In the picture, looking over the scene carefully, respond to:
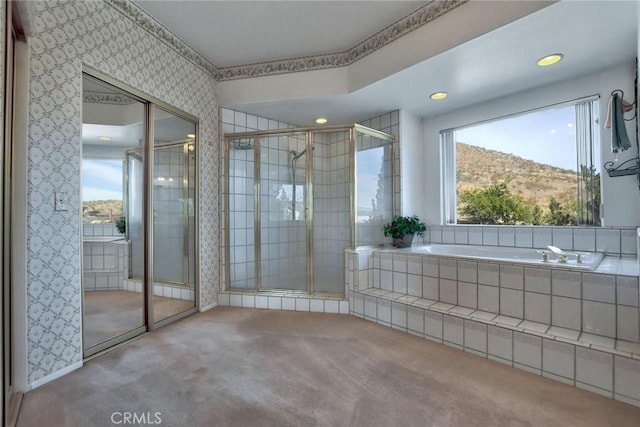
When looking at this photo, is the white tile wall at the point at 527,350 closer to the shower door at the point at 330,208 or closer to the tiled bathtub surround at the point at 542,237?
the tiled bathtub surround at the point at 542,237

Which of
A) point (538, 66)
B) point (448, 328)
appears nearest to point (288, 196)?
point (448, 328)

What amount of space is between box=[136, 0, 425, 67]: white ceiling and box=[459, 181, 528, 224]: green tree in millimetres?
2024

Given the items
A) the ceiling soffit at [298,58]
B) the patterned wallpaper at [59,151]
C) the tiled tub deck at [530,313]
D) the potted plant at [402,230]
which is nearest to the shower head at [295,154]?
the ceiling soffit at [298,58]

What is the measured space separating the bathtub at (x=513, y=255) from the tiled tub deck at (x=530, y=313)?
50 mm

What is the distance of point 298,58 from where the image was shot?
297 centimetres

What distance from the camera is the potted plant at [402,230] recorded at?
3162 millimetres

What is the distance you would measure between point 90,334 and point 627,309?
3345 millimetres

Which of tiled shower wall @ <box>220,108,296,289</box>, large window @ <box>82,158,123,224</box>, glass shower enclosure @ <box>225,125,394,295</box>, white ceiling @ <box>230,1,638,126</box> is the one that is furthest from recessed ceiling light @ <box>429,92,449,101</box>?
large window @ <box>82,158,123,224</box>

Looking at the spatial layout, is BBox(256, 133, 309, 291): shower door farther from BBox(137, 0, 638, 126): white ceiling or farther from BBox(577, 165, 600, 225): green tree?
BBox(577, 165, 600, 225): green tree

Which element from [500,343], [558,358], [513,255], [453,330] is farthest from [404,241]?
[558,358]

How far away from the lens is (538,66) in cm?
239

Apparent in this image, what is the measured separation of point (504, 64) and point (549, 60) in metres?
0.31

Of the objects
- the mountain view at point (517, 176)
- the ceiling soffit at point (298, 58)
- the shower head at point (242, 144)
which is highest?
the ceiling soffit at point (298, 58)

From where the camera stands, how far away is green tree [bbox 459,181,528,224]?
309 centimetres
